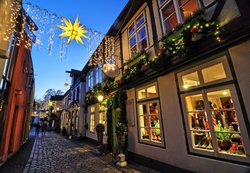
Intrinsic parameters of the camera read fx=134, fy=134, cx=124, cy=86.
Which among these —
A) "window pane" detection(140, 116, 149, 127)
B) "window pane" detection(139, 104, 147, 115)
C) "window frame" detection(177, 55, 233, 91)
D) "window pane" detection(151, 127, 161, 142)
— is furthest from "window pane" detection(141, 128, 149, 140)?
"window frame" detection(177, 55, 233, 91)

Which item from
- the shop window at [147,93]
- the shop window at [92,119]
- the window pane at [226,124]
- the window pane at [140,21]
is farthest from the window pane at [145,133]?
the shop window at [92,119]

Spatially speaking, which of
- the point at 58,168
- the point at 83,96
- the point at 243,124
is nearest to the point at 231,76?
the point at 243,124

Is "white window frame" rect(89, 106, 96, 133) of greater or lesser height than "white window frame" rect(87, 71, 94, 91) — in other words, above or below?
below

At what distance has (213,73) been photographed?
11.1 feet

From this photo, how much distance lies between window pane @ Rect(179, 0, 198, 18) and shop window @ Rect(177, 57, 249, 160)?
1.85 m

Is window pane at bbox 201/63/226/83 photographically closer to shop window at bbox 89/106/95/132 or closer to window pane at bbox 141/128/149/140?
window pane at bbox 141/128/149/140

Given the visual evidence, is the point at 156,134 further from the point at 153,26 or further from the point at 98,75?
the point at 98,75

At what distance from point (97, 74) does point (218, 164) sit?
8618 mm

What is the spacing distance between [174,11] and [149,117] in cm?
372

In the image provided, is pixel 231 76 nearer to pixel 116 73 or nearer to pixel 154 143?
pixel 154 143

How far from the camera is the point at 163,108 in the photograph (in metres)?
4.24

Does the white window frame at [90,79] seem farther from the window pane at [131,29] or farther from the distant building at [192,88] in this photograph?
the distant building at [192,88]

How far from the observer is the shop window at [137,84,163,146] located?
14.9 ft

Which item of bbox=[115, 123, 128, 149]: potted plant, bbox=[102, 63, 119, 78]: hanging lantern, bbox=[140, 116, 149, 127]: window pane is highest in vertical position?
bbox=[102, 63, 119, 78]: hanging lantern
